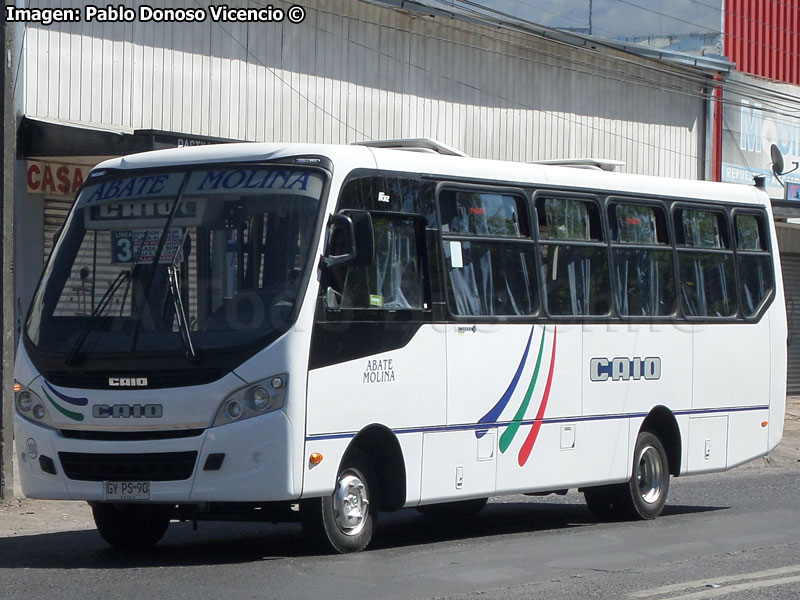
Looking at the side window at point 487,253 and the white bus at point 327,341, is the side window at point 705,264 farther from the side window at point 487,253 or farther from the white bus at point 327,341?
the side window at point 487,253

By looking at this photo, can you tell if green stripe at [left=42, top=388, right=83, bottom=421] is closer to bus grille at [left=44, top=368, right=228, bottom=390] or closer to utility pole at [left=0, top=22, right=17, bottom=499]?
bus grille at [left=44, top=368, right=228, bottom=390]

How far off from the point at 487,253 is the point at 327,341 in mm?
2111

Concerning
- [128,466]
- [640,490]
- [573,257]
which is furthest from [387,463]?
[640,490]

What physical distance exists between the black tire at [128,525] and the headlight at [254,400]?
4.48 ft

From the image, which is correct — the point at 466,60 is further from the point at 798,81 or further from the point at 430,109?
the point at 798,81

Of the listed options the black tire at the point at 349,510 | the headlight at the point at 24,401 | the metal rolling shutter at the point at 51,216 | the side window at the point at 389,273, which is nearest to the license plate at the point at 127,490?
the headlight at the point at 24,401

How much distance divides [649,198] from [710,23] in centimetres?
1718

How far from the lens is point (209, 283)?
953 cm

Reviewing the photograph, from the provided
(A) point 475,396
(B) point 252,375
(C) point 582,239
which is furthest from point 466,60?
(B) point 252,375

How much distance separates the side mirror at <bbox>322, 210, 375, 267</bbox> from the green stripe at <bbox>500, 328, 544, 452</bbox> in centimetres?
217

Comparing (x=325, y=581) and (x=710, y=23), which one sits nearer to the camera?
(x=325, y=581)

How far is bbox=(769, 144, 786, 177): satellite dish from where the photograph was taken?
28.4 metres

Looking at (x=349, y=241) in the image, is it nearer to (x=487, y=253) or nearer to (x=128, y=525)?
(x=487, y=253)

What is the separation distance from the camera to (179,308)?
9516 millimetres
